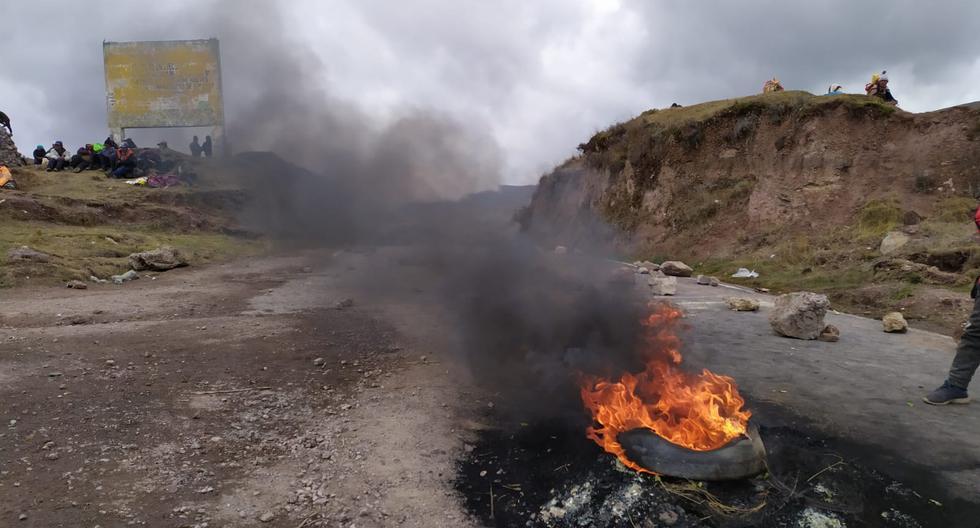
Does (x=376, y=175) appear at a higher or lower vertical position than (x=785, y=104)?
lower

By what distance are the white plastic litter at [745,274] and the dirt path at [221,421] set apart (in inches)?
394

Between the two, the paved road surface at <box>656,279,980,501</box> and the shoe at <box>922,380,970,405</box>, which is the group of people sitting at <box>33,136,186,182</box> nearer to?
the paved road surface at <box>656,279,980,501</box>

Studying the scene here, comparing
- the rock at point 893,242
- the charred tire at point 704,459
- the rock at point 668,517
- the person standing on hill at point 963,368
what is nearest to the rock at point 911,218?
the rock at point 893,242

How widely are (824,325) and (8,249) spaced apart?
16.1 m

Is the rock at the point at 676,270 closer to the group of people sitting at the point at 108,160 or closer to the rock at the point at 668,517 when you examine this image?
the rock at the point at 668,517

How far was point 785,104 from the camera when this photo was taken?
18.9 m

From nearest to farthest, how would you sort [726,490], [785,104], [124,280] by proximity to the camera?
[726,490] → [124,280] → [785,104]

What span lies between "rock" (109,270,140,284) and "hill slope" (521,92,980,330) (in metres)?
14.9

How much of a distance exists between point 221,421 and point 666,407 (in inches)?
147

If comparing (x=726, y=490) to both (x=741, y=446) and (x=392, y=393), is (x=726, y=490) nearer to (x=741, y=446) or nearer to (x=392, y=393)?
(x=741, y=446)

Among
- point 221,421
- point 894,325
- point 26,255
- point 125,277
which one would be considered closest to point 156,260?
point 125,277

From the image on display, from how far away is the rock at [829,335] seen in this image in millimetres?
7230

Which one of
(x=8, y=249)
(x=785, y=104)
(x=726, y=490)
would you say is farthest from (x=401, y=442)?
(x=785, y=104)

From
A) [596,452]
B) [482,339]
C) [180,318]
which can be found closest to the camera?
[596,452]
